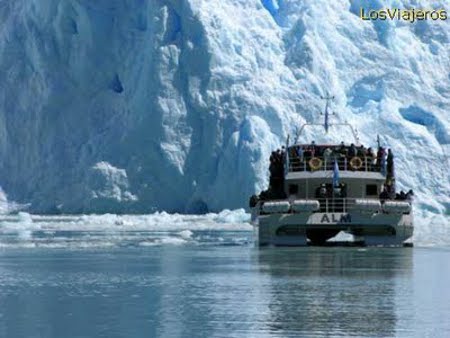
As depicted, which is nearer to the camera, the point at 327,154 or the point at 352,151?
the point at 327,154

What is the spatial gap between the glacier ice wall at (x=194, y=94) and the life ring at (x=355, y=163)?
18.9 meters

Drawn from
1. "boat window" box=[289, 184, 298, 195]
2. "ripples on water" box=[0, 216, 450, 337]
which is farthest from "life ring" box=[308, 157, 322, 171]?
"ripples on water" box=[0, 216, 450, 337]

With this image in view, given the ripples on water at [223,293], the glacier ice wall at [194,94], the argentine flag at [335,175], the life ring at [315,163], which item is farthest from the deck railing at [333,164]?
the glacier ice wall at [194,94]

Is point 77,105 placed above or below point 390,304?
above

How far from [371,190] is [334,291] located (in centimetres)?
1304

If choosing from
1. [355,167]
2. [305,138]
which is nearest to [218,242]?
[355,167]

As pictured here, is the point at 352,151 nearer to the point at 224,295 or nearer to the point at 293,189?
the point at 293,189

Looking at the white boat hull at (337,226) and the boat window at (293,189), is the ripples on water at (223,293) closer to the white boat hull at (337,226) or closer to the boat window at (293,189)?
the white boat hull at (337,226)

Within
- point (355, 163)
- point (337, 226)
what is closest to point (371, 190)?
point (355, 163)

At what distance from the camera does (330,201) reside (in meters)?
24.5

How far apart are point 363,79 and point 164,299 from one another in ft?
128

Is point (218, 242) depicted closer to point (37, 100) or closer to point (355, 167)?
point (355, 167)

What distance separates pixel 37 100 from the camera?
5222cm

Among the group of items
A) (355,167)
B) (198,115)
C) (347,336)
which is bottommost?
(347,336)
